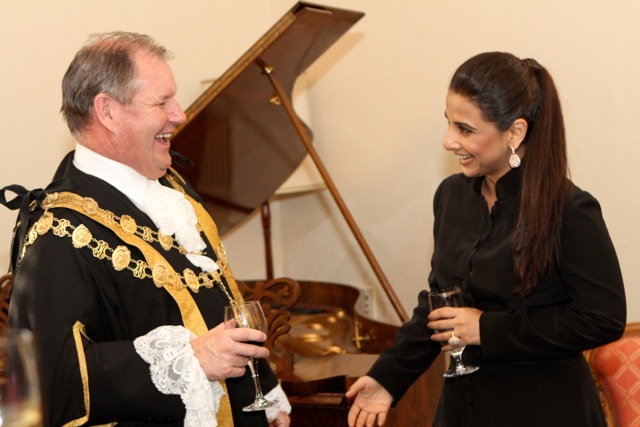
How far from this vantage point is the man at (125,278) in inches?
77.4

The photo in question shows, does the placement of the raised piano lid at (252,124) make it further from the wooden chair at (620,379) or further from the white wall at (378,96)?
the wooden chair at (620,379)

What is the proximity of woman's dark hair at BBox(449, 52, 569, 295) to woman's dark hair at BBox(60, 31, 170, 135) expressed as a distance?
873mm

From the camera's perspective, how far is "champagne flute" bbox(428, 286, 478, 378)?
2.12 meters

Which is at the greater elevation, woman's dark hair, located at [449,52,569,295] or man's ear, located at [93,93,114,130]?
man's ear, located at [93,93,114,130]

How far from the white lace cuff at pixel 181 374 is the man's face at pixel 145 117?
496mm

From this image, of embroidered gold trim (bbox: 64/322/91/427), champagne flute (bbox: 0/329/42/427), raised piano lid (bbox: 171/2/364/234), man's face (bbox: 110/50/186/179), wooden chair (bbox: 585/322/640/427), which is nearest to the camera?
champagne flute (bbox: 0/329/42/427)

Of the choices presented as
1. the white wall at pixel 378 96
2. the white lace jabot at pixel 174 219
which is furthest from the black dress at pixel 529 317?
the white wall at pixel 378 96

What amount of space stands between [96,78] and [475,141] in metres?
1.01

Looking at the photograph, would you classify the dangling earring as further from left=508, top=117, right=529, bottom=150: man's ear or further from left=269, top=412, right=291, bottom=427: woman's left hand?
left=269, top=412, right=291, bottom=427: woman's left hand

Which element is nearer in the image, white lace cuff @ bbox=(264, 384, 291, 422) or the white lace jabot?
the white lace jabot

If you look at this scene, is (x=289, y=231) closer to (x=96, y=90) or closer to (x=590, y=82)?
(x=590, y=82)

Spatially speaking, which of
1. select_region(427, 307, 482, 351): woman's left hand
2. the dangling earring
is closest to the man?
select_region(427, 307, 482, 351): woman's left hand

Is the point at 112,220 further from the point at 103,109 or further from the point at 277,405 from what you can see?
the point at 277,405

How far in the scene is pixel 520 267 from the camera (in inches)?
83.7
